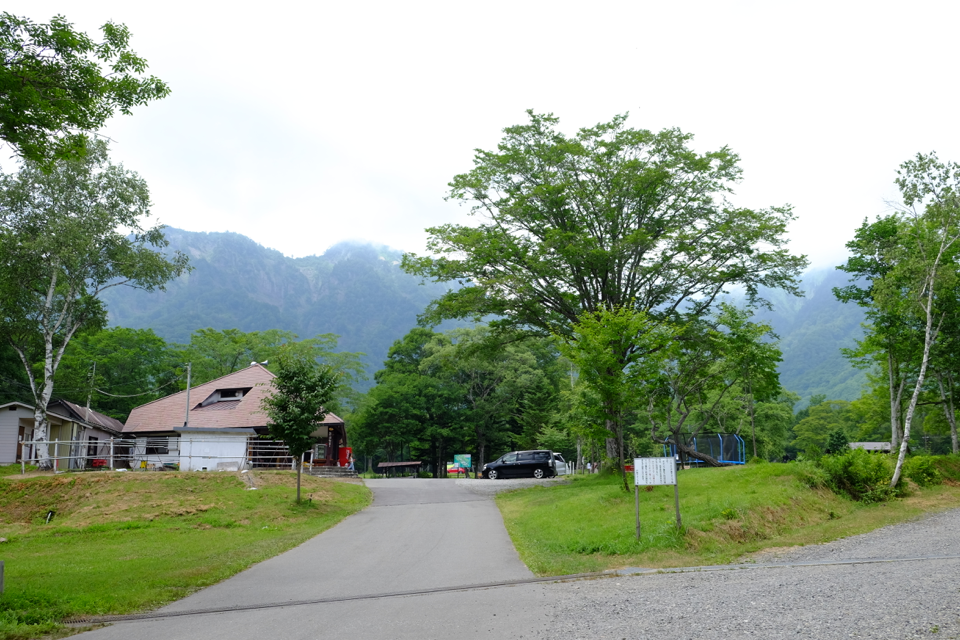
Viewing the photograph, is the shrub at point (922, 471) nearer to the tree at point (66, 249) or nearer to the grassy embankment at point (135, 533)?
the grassy embankment at point (135, 533)

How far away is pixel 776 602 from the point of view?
7723 mm

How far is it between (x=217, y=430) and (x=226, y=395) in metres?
6.03

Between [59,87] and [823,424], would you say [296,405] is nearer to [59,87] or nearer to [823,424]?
[59,87]

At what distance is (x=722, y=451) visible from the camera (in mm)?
32469

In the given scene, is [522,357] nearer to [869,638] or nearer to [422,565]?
[422,565]

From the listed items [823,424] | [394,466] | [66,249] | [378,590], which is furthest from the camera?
[823,424]

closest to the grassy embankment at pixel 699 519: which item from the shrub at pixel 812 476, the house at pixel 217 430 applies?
the shrub at pixel 812 476

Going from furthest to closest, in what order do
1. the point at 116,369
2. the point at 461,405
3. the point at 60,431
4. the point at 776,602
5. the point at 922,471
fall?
the point at 461,405 → the point at 116,369 → the point at 60,431 → the point at 922,471 → the point at 776,602

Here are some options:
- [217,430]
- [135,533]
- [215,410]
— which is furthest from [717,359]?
[215,410]

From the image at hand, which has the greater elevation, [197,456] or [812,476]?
[197,456]

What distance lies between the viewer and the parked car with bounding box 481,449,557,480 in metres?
33.2

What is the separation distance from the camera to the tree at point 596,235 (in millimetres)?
24000

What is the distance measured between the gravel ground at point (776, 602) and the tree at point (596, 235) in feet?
48.2

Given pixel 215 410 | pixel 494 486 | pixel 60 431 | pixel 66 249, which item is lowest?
pixel 494 486
